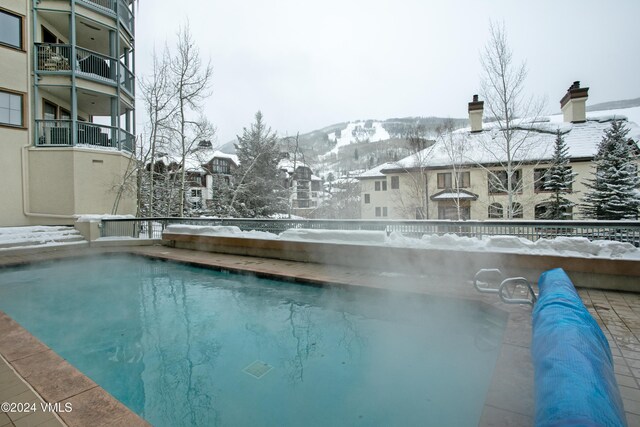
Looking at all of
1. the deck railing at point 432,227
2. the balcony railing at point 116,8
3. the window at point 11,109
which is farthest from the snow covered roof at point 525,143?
the window at point 11,109

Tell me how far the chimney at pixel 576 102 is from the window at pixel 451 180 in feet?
26.7

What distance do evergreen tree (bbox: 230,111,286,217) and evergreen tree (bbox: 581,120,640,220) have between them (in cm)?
1809

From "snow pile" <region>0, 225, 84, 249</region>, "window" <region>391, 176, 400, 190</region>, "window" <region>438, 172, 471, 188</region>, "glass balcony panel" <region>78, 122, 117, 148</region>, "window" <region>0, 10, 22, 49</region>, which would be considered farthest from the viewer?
"window" <region>391, 176, 400, 190</region>

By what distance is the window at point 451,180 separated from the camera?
2189cm

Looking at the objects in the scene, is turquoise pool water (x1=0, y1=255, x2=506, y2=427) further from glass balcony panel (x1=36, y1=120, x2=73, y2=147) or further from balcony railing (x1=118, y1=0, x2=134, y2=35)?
balcony railing (x1=118, y1=0, x2=134, y2=35)

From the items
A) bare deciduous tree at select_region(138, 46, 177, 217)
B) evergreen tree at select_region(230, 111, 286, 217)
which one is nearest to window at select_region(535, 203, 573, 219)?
evergreen tree at select_region(230, 111, 286, 217)

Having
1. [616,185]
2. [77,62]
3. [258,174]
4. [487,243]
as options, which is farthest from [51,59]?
[616,185]

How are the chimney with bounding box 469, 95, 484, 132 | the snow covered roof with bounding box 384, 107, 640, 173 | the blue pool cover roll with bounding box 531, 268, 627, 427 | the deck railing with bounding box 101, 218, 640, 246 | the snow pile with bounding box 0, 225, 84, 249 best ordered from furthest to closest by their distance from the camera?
the chimney with bounding box 469, 95, 484, 132
the snow covered roof with bounding box 384, 107, 640, 173
the snow pile with bounding box 0, 225, 84, 249
the deck railing with bounding box 101, 218, 640, 246
the blue pool cover roll with bounding box 531, 268, 627, 427

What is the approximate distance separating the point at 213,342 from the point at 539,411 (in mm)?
3661

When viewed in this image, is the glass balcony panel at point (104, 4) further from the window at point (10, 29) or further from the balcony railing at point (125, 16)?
the window at point (10, 29)

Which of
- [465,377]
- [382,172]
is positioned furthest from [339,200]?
[465,377]

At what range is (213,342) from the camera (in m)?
4.16

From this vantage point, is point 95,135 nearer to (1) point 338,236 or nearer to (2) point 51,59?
(2) point 51,59

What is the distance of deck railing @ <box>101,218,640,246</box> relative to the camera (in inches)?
225
